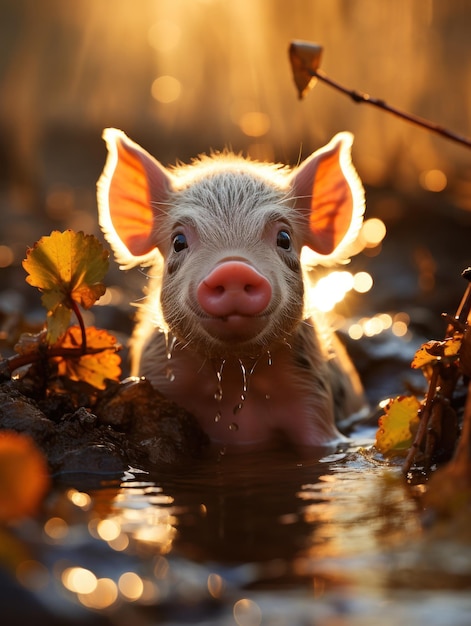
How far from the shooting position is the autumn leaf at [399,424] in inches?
146

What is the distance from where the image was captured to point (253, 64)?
12.2 m

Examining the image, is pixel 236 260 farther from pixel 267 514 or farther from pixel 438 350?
pixel 267 514

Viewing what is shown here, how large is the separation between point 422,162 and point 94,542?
35.9ft

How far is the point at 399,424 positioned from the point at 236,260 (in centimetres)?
96

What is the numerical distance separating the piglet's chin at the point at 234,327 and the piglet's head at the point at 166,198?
3.05 ft

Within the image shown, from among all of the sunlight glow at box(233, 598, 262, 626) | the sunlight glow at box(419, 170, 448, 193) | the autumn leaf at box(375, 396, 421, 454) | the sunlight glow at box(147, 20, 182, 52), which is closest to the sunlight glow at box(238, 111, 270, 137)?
the sunlight glow at box(147, 20, 182, 52)

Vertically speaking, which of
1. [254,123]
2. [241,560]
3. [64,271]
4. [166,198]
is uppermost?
[254,123]

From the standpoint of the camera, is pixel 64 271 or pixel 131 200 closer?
pixel 64 271

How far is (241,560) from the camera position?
2465 mm

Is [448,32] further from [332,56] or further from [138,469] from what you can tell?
[138,469]

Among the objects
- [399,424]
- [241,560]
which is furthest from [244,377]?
[241,560]

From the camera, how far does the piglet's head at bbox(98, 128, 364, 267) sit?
4977 mm

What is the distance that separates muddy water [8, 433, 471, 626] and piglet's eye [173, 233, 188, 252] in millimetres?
1572

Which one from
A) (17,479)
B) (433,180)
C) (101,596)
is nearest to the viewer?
(101,596)
